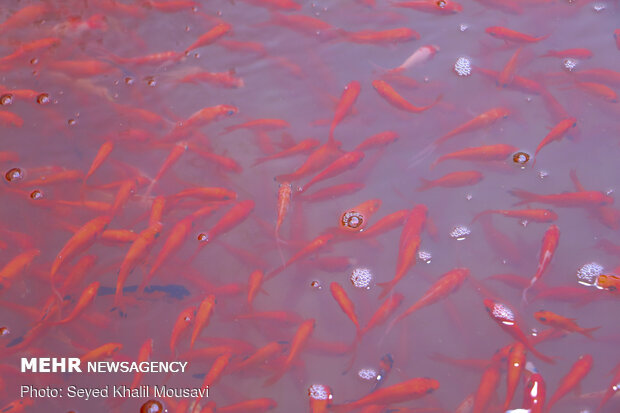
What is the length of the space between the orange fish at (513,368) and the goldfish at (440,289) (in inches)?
14.0

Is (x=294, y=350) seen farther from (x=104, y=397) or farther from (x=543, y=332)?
(x=543, y=332)

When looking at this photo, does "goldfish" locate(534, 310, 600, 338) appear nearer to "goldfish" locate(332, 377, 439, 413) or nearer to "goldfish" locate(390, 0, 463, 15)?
"goldfish" locate(332, 377, 439, 413)

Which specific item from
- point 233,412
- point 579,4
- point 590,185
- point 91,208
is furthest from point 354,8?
point 233,412

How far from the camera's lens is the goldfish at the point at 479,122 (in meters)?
2.52

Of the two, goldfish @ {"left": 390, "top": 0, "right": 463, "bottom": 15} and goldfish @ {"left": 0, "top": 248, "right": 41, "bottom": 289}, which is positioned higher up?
goldfish @ {"left": 390, "top": 0, "right": 463, "bottom": 15}

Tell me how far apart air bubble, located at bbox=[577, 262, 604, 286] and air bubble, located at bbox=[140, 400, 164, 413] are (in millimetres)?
2054

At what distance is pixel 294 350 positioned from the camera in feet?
6.66

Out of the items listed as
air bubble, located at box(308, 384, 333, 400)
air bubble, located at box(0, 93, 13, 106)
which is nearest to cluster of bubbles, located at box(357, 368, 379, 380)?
air bubble, located at box(308, 384, 333, 400)

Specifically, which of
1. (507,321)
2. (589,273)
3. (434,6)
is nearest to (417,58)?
(434,6)

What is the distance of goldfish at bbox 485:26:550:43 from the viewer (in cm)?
279

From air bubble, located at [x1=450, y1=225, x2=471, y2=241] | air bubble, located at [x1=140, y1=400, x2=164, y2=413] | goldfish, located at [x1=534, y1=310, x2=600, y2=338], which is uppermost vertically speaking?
air bubble, located at [x1=450, y1=225, x2=471, y2=241]

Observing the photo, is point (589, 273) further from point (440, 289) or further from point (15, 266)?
point (15, 266)

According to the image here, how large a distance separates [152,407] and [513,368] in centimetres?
151

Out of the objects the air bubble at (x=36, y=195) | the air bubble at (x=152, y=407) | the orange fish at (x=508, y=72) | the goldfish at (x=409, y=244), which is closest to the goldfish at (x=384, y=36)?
the orange fish at (x=508, y=72)
